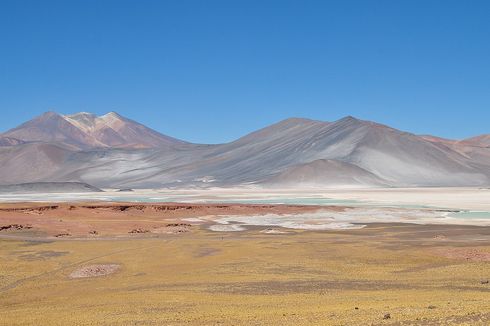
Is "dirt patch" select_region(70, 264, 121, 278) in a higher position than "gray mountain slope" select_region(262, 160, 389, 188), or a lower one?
lower

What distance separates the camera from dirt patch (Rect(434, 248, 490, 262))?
29.3m

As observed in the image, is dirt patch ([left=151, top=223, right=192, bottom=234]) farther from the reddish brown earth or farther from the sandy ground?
the sandy ground

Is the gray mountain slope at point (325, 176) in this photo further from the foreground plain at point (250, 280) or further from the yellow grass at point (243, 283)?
the yellow grass at point (243, 283)

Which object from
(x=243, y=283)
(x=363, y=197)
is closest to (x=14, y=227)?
(x=243, y=283)

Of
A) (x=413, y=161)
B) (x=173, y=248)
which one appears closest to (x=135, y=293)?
(x=173, y=248)

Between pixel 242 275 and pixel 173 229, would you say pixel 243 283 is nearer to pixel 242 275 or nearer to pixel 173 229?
pixel 242 275

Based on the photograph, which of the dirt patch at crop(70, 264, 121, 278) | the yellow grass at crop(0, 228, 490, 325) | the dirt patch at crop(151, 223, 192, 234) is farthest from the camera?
the dirt patch at crop(151, 223, 192, 234)

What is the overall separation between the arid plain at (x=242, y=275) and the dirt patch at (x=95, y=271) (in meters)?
0.08

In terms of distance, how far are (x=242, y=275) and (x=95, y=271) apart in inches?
254

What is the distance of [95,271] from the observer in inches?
1071

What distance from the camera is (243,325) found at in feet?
51.0

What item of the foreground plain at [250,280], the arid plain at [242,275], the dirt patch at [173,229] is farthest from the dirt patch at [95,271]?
the dirt patch at [173,229]

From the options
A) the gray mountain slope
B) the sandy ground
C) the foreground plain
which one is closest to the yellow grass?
the foreground plain

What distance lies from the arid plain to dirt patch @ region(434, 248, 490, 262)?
48mm
